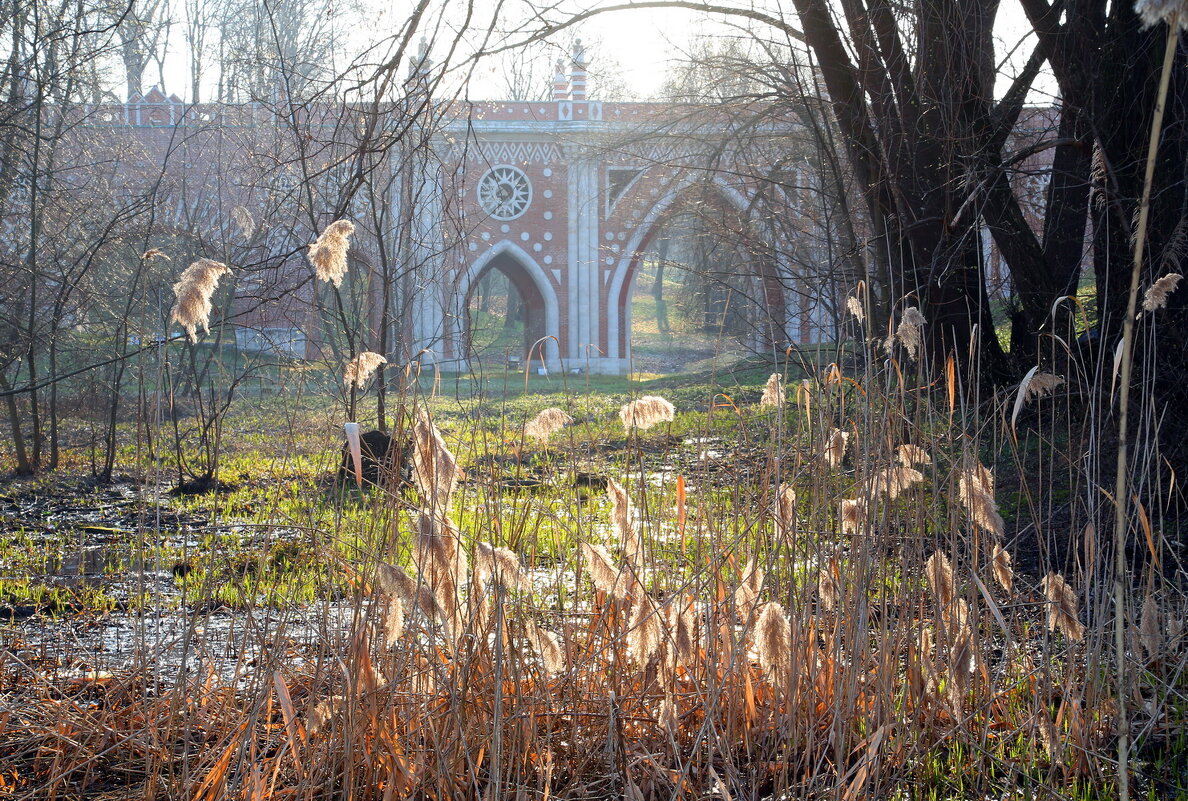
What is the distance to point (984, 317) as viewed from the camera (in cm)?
504

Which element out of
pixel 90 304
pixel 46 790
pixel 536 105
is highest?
pixel 536 105

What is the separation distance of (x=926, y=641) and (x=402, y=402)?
3.99 ft

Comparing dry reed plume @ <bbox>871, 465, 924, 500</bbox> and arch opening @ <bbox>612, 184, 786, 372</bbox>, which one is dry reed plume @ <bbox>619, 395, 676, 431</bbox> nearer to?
dry reed plume @ <bbox>871, 465, 924, 500</bbox>

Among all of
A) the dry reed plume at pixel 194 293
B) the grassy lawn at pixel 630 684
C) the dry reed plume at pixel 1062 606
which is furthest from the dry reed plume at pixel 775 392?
the dry reed plume at pixel 194 293

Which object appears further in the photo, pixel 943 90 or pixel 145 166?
pixel 145 166

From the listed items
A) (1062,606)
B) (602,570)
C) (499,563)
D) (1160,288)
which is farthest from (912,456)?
(499,563)

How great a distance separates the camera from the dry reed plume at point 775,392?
2.13 m

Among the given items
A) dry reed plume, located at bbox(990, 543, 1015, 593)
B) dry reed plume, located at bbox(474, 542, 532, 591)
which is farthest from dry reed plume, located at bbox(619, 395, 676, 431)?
dry reed plume, located at bbox(990, 543, 1015, 593)

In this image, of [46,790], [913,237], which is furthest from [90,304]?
[46,790]

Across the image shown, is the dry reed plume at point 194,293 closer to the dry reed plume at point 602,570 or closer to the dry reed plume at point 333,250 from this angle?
the dry reed plume at point 333,250

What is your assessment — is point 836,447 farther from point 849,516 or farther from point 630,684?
point 630,684

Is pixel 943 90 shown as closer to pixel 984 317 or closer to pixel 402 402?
pixel 984 317

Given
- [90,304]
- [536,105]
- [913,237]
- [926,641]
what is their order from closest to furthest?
[926,641], [913,237], [90,304], [536,105]

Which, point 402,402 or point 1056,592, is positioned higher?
point 402,402
